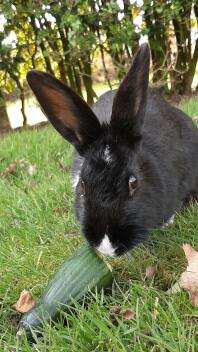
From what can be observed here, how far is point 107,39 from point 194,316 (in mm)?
7375

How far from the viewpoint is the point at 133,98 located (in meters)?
2.32

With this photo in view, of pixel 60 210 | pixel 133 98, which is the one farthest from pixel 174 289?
pixel 60 210

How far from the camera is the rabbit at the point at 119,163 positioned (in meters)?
2.12

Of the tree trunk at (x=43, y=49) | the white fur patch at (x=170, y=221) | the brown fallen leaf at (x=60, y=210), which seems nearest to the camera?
the white fur patch at (x=170, y=221)

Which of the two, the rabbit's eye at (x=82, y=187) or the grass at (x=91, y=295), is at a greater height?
the rabbit's eye at (x=82, y=187)

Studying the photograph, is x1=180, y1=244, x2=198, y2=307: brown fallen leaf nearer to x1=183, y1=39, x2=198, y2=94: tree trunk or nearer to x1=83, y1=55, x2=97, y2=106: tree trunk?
x1=83, y1=55, x2=97, y2=106: tree trunk

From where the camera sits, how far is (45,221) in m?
3.23

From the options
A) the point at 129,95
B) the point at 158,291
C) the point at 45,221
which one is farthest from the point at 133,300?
the point at 45,221

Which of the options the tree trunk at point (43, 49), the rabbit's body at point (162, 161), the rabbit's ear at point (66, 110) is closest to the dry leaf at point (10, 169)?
the rabbit's body at point (162, 161)

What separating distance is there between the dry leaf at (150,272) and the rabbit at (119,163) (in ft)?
0.46

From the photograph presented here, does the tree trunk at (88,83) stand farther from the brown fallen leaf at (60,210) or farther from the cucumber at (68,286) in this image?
the cucumber at (68,286)

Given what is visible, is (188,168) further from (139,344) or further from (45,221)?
(139,344)

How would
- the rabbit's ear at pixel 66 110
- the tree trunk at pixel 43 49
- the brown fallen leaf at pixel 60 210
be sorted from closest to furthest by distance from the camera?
the rabbit's ear at pixel 66 110, the brown fallen leaf at pixel 60 210, the tree trunk at pixel 43 49

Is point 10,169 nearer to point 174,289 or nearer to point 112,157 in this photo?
point 112,157
